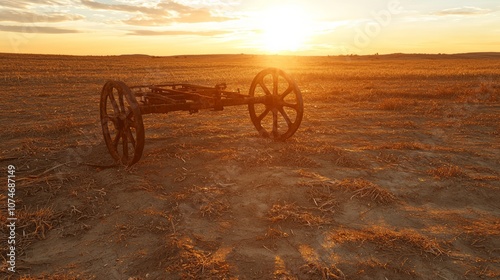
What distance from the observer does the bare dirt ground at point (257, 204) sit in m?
3.87

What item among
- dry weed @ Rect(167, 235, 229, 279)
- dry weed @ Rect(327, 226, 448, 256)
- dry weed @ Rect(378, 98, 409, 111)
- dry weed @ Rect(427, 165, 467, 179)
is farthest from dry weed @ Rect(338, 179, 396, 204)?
dry weed @ Rect(378, 98, 409, 111)

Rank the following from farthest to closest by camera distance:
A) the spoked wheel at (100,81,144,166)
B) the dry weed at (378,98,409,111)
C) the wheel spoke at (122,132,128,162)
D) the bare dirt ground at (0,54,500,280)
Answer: the dry weed at (378,98,409,111)
the wheel spoke at (122,132,128,162)
the spoked wheel at (100,81,144,166)
the bare dirt ground at (0,54,500,280)

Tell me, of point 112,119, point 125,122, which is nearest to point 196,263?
point 125,122

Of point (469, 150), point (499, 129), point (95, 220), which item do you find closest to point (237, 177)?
point (95, 220)

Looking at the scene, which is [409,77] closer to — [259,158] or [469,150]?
[469,150]

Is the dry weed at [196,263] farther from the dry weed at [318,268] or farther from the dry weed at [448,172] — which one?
the dry weed at [448,172]

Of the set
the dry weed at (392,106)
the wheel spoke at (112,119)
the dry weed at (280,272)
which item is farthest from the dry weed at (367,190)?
the dry weed at (392,106)

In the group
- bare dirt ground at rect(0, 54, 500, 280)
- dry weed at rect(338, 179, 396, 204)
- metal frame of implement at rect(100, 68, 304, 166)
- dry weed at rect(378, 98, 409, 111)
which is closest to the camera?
bare dirt ground at rect(0, 54, 500, 280)

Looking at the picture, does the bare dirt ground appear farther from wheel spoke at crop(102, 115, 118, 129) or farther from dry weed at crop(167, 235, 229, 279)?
wheel spoke at crop(102, 115, 118, 129)

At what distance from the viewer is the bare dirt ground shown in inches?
152

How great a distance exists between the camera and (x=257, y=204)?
16.9ft

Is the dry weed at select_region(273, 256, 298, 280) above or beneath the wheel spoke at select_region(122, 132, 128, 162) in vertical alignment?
beneath

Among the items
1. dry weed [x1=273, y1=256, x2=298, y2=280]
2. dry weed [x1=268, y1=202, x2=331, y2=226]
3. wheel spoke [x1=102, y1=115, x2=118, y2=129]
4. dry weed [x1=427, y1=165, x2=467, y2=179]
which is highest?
wheel spoke [x1=102, y1=115, x2=118, y2=129]

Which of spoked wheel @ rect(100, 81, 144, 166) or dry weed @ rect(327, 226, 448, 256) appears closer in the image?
dry weed @ rect(327, 226, 448, 256)
